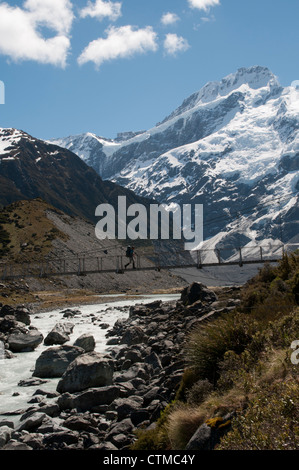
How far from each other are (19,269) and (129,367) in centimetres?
6944

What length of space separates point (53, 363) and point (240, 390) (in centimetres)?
1121

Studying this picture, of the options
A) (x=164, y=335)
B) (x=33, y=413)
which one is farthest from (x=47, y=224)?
(x=33, y=413)

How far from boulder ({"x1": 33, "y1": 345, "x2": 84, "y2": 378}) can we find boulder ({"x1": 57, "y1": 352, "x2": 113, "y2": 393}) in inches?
105

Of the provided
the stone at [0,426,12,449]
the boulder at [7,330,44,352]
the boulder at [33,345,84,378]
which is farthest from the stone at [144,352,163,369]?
the boulder at [7,330,44,352]

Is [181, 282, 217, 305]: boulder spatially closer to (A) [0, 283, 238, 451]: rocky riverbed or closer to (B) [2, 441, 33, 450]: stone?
(A) [0, 283, 238, 451]: rocky riverbed

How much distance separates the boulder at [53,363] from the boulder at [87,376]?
2655 mm

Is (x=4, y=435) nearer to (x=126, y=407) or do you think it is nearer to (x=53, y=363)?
(x=126, y=407)

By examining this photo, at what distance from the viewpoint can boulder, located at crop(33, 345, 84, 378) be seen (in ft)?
54.5

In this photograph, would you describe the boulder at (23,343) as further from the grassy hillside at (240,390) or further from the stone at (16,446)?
the grassy hillside at (240,390)

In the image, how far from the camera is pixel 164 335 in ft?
67.5

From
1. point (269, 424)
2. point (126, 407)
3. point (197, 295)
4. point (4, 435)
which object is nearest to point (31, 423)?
point (4, 435)

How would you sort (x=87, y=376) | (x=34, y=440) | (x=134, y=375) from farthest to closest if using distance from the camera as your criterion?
(x=134, y=375), (x=87, y=376), (x=34, y=440)

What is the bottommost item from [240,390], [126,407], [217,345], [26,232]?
[126,407]

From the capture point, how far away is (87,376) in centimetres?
1383
